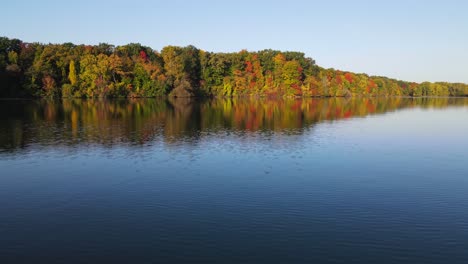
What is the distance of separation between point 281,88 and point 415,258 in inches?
5691

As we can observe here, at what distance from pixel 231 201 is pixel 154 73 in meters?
113

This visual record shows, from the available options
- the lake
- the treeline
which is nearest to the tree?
the treeline

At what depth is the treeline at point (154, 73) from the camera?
105625 mm

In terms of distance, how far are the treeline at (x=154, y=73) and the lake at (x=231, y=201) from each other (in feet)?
274

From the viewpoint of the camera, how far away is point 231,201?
16.3 meters

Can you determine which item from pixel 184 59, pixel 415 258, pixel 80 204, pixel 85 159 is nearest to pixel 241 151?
pixel 85 159

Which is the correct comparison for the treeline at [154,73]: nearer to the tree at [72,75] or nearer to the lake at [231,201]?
the tree at [72,75]

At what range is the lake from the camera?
11609mm

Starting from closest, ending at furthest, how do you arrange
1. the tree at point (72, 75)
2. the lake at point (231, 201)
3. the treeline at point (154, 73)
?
the lake at point (231, 201) < the treeline at point (154, 73) < the tree at point (72, 75)

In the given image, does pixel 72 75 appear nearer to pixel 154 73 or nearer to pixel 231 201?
pixel 154 73

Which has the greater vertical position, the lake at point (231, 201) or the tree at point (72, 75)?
the tree at point (72, 75)

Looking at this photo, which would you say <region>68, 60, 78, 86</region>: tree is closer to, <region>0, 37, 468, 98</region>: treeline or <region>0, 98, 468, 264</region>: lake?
<region>0, 37, 468, 98</region>: treeline

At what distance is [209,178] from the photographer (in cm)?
2027

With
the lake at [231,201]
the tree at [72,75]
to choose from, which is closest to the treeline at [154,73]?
the tree at [72,75]
